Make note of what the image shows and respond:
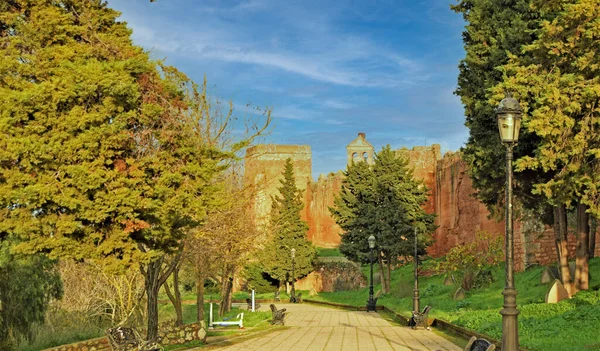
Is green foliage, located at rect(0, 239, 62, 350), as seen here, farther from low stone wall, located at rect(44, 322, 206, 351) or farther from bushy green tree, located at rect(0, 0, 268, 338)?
bushy green tree, located at rect(0, 0, 268, 338)

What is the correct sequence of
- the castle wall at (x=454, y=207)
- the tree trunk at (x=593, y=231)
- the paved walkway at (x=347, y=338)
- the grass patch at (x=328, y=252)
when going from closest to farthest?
1. the paved walkway at (x=347, y=338)
2. the tree trunk at (x=593, y=231)
3. the castle wall at (x=454, y=207)
4. the grass patch at (x=328, y=252)

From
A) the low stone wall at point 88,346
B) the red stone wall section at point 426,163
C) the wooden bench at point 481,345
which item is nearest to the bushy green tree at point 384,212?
the red stone wall section at point 426,163

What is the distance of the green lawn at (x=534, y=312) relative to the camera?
45.8ft

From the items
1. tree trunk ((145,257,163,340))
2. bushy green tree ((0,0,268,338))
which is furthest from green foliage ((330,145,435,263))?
bushy green tree ((0,0,268,338))

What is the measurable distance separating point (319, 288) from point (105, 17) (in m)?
42.8

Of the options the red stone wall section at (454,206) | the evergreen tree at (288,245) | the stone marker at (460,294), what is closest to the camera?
the stone marker at (460,294)

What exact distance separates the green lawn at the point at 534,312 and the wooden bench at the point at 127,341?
7.29 m

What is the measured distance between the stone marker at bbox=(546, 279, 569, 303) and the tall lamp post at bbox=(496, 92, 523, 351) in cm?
1092

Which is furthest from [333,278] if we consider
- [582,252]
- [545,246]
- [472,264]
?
[582,252]

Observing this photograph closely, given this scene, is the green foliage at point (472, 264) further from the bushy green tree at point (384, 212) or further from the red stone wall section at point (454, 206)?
the red stone wall section at point (454, 206)

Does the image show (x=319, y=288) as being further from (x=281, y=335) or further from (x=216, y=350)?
(x=216, y=350)

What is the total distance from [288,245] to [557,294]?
1339 inches

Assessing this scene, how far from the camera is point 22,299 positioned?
60.4 ft

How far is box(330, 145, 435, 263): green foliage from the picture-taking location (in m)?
41.8
